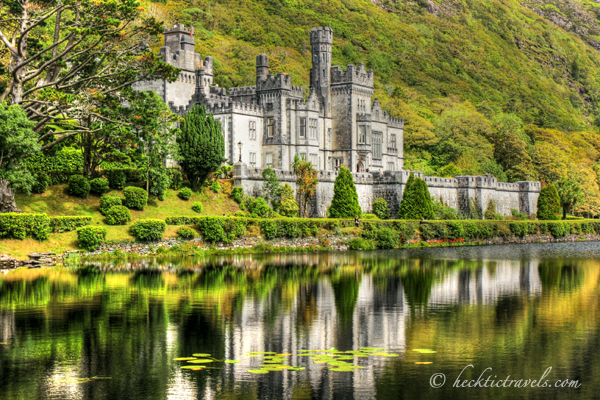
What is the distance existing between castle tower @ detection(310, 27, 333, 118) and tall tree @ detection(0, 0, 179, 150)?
35039 millimetres

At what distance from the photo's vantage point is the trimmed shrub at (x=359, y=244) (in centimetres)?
5222

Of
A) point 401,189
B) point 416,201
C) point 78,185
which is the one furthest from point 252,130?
point 78,185

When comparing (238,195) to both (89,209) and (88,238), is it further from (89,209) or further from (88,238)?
(88,238)

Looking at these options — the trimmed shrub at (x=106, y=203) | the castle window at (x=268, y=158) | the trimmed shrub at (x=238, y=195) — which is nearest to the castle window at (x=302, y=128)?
the castle window at (x=268, y=158)

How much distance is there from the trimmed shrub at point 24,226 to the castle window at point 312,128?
117 ft

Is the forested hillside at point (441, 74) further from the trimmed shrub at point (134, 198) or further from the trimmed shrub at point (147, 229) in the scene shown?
the trimmed shrub at point (147, 229)

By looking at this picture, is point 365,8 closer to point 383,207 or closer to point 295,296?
point 383,207

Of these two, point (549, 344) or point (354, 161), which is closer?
point (549, 344)

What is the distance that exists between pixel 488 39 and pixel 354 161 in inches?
5231

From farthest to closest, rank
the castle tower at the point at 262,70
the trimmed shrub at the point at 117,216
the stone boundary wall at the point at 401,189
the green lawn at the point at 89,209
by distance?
the castle tower at the point at 262,70, the stone boundary wall at the point at 401,189, the trimmed shrub at the point at 117,216, the green lawn at the point at 89,209

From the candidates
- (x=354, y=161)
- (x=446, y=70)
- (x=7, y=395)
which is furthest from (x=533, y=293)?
(x=446, y=70)

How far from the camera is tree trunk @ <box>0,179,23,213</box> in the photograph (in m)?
40.2

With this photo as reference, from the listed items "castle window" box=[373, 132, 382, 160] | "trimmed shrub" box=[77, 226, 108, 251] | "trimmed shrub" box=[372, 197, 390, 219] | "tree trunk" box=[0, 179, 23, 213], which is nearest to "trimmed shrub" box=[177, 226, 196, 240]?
"trimmed shrub" box=[77, 226, 108, 251]

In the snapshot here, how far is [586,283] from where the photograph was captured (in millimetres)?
29422
